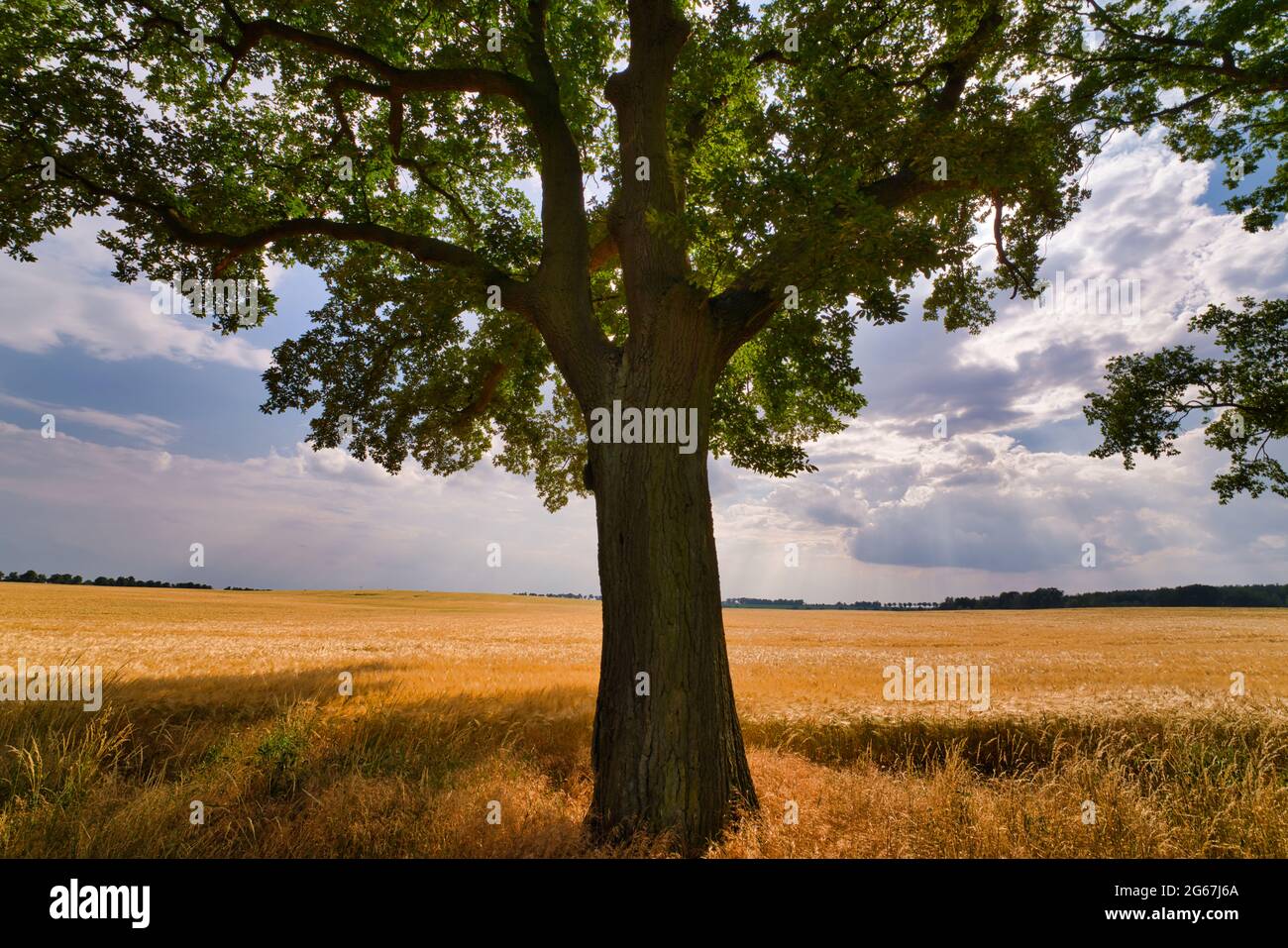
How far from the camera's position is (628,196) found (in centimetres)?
710

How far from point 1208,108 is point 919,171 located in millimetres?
9618

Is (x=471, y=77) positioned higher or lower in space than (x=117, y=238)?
higher

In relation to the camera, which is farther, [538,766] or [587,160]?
[587,160]

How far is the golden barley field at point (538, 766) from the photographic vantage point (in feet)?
16.2

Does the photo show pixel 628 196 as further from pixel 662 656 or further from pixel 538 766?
pixel 538 766

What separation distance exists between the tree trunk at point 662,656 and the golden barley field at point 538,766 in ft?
1.22

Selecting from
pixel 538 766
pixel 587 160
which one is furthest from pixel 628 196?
pixel 538 766

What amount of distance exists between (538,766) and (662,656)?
3.49 metres

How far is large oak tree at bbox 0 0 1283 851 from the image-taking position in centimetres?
582

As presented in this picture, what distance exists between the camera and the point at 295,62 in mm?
9086

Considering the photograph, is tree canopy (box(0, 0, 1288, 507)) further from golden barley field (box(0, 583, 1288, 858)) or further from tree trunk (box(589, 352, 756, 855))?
golden barley field (box(0, 583, 1288, 858))
